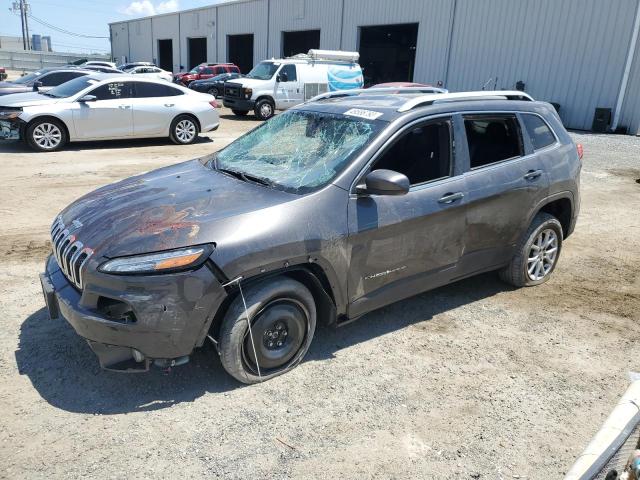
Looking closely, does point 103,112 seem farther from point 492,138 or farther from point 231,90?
point 492,138

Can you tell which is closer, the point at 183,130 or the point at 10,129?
the point at 10,129

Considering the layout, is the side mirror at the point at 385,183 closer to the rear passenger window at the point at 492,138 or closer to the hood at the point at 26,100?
the rear passenger window at the point at 492,138

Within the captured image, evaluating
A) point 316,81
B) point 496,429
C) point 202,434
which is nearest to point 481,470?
point 496,429

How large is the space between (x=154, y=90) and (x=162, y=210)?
984cm

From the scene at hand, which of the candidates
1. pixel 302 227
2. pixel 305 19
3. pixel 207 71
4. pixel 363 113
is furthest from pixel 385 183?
pixel 305 19

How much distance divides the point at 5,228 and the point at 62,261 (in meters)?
3.56

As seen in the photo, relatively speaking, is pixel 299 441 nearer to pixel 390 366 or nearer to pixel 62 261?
pixel 390 366

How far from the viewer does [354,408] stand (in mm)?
3180

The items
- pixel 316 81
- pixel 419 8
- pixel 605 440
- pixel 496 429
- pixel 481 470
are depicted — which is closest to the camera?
pixel 605 440

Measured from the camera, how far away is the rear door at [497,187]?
4152 mm

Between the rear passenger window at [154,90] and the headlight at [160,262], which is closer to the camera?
the headlight at [160,262]

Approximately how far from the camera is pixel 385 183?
10.9ft

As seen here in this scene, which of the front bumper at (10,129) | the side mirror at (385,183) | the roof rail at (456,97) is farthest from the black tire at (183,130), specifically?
the side mirror at (385,183)

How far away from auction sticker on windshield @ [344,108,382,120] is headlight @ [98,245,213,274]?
5.47 ft
